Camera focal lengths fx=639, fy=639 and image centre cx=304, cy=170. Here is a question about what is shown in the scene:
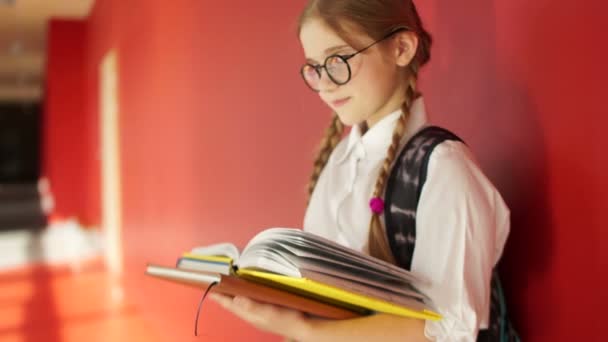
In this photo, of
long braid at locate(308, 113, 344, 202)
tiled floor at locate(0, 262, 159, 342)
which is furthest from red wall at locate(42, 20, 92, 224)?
long braid at locate(308, 113, 344, 202)

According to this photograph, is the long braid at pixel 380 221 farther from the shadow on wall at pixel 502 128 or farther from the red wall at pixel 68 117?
the red wall at pixel 68 117

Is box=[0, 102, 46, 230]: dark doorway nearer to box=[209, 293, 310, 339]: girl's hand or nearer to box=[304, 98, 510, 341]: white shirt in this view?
box=[209, 293, 310, 339]: girl's hand

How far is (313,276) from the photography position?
75 cm

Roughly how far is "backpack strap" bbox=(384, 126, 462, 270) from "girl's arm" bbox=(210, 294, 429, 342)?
87mm

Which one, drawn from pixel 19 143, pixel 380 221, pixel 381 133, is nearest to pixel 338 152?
pixel 381 133

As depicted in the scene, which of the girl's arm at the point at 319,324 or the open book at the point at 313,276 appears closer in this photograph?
the open book at the point at 313,276

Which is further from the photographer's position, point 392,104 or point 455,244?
point 392,104

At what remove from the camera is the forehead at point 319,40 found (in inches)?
37.2

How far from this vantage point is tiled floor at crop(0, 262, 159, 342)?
12.5 ft

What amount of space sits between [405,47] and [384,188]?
21cm

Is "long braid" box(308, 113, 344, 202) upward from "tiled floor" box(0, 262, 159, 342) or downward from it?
upward

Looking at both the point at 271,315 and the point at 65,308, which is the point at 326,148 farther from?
the point at 65,308

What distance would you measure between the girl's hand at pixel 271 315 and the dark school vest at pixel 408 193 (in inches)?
6.7

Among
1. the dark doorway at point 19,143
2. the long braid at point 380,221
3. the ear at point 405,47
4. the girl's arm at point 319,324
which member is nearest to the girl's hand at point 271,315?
the girl's arm at point 319,324
